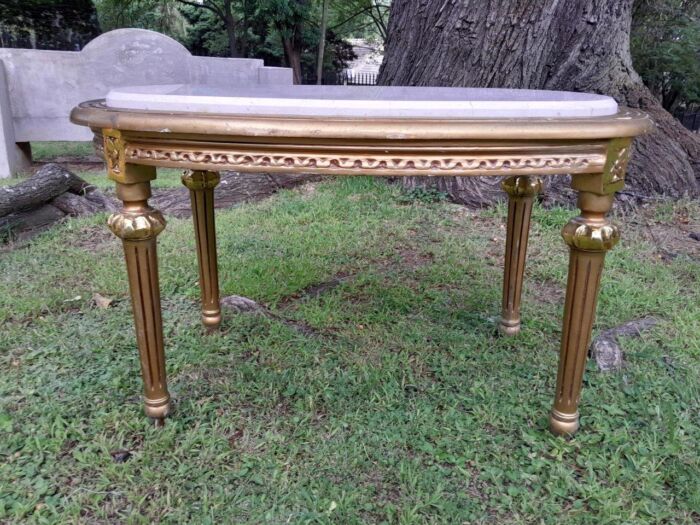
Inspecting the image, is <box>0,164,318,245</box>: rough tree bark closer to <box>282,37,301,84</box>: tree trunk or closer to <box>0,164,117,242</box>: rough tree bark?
<box>0,164,117,242</box>: rough tree bark

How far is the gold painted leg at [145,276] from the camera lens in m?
1.37

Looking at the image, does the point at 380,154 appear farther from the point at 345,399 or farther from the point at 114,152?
the point at 345,399

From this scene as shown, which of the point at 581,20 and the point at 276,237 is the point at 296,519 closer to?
the point at 276,237

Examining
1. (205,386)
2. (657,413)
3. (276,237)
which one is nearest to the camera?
(657,413)

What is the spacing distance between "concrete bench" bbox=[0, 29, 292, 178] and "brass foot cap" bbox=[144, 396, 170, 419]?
192 inches

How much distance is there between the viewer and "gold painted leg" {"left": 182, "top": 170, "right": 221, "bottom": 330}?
1.97m

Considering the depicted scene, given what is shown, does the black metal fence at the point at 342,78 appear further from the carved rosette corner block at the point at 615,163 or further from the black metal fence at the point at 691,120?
the carved rosette corner block at the point at 615,163

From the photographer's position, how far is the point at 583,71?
3945mm

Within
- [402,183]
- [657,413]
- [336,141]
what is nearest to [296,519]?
[336,141]

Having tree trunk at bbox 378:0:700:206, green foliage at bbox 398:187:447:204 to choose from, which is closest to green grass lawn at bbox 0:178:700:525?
green foliage at bbox 398:187:447:204

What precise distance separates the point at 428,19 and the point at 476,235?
1.57 metres

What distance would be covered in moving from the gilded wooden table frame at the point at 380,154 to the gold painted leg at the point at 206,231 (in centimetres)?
53

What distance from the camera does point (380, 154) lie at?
117 centimetres

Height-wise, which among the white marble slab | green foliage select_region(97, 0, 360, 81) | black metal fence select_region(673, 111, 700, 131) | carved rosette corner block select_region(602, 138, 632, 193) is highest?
green foliage select_region(97, 0, 360, 81)
